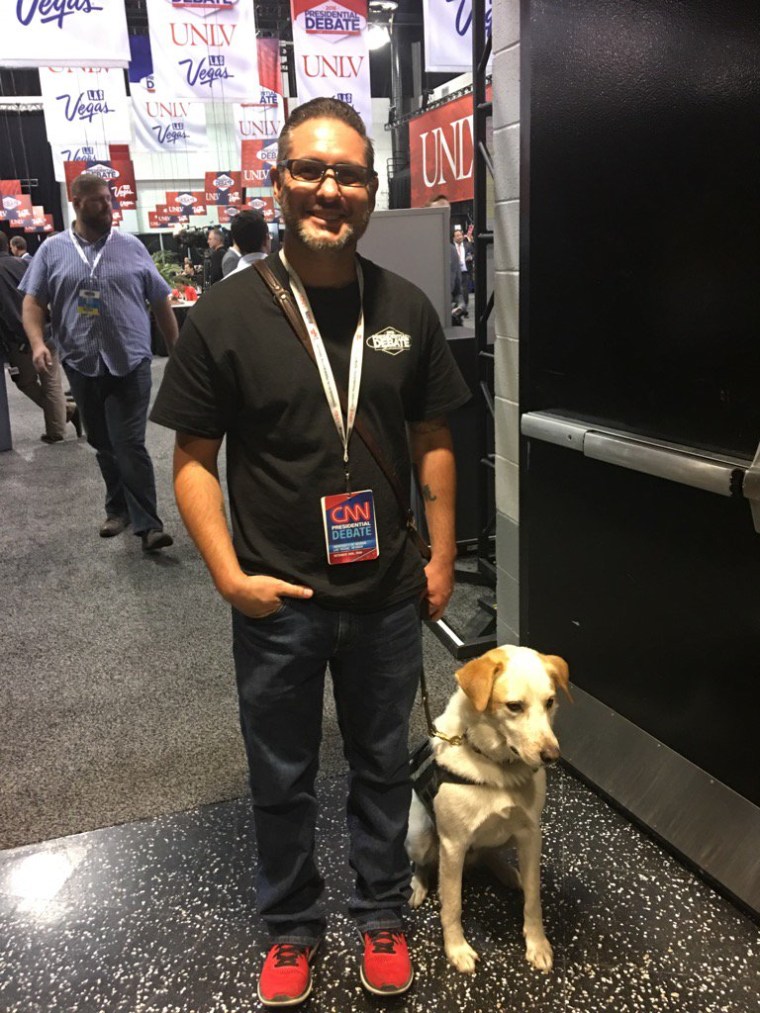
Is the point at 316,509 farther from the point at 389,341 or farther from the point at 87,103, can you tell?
the point at 87,103

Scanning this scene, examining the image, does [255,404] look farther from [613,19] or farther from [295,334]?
[613,19]

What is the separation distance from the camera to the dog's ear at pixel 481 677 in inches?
63.5

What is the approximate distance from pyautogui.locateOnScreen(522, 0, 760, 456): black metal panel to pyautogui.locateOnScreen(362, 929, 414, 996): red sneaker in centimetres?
134

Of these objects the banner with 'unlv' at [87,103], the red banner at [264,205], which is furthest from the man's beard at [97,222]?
the red banner at [264,205]

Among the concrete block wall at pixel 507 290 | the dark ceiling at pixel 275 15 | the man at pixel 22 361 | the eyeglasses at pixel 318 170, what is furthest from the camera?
the dark ceiling at pixel 275 15

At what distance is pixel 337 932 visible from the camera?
1.89m

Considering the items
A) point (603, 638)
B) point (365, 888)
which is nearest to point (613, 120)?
point (603, 638)

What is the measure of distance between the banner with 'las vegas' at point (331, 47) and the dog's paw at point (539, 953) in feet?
25.7

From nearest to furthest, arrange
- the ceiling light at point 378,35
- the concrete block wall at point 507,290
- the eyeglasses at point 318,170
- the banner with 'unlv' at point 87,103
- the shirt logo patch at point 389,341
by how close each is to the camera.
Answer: the eyeglasses at point 318,170 < the shirt logo patch at point 389,341 < the concrete block wall at point 507,290 < the banner with 'unlv' at point 87,103 < the ceiling light at point 378,35

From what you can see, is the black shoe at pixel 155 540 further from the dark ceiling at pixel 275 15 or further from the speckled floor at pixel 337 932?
the dark ceiling at pixel 275 15

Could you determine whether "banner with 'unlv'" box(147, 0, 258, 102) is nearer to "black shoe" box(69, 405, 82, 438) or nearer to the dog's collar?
"black shoe" box(69, 405, 82, 438)

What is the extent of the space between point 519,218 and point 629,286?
0.57 meters

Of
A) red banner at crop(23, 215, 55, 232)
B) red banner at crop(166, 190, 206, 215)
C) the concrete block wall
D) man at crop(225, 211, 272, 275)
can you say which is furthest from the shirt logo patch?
red banner at crop(23, 215, 55, 232)

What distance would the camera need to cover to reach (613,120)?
199 centimetres
